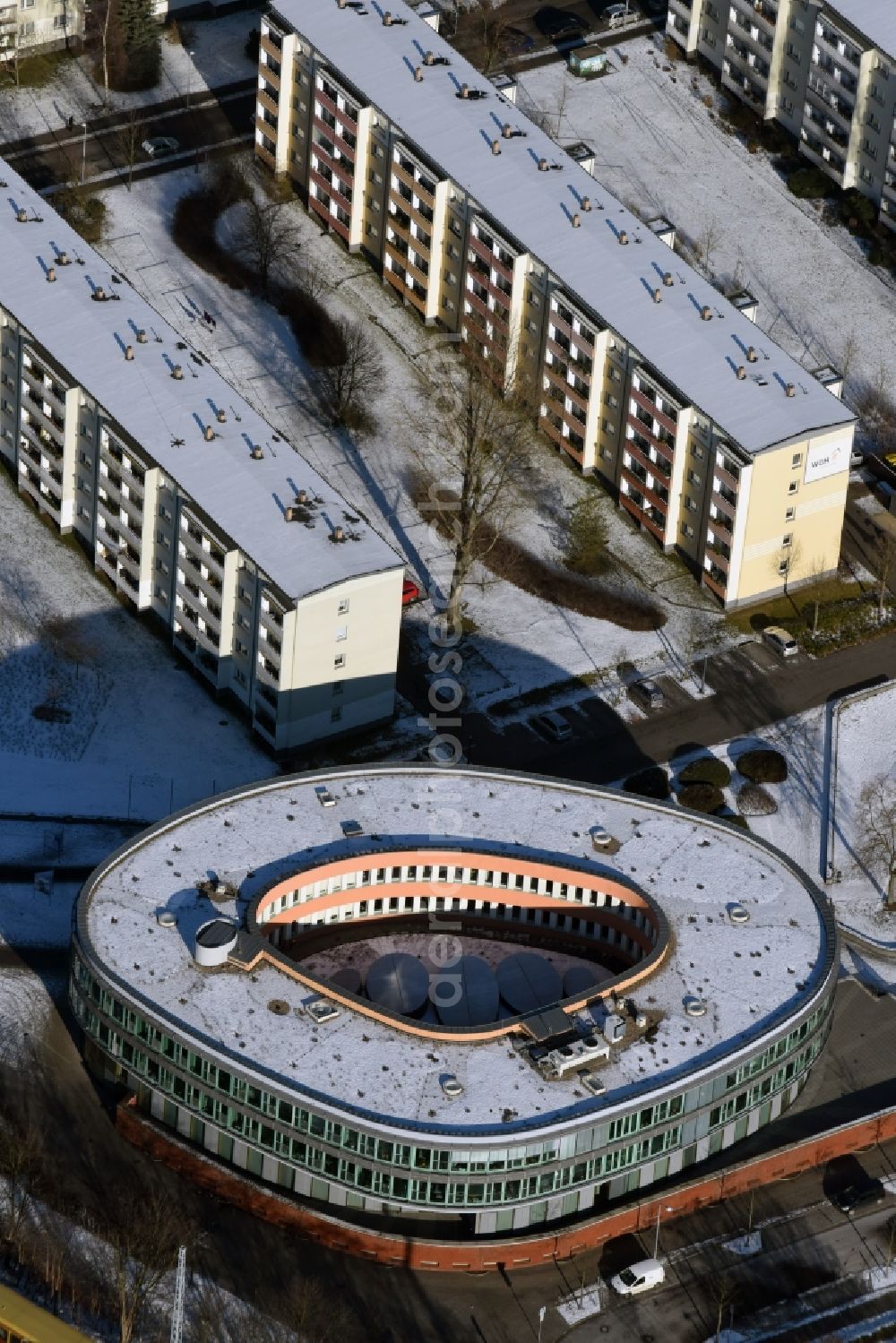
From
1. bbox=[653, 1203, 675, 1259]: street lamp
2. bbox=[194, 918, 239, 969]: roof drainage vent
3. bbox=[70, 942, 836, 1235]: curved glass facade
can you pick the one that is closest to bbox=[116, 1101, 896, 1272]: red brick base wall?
bbox=[653, 1203, 675, 1259]: street lamp

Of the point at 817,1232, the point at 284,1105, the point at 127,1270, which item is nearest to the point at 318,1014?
the point at 284,1105

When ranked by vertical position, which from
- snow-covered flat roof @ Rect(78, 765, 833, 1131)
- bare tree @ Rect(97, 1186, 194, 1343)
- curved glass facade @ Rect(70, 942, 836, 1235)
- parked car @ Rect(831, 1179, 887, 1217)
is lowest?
parked car @ Rect(831, 1179, 887, 1217)

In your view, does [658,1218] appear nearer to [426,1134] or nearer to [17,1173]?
[426,1134]

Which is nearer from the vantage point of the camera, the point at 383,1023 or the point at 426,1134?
the point at 426,1134

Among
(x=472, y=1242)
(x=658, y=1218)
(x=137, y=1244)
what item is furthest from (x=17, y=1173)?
(x=658, y=1218)

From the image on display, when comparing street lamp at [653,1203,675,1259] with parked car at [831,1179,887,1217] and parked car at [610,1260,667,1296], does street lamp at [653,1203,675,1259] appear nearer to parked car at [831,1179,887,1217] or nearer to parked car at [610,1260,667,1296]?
parked car at [610,1260,667,1296]

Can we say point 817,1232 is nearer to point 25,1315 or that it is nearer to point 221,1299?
point 221,1299
